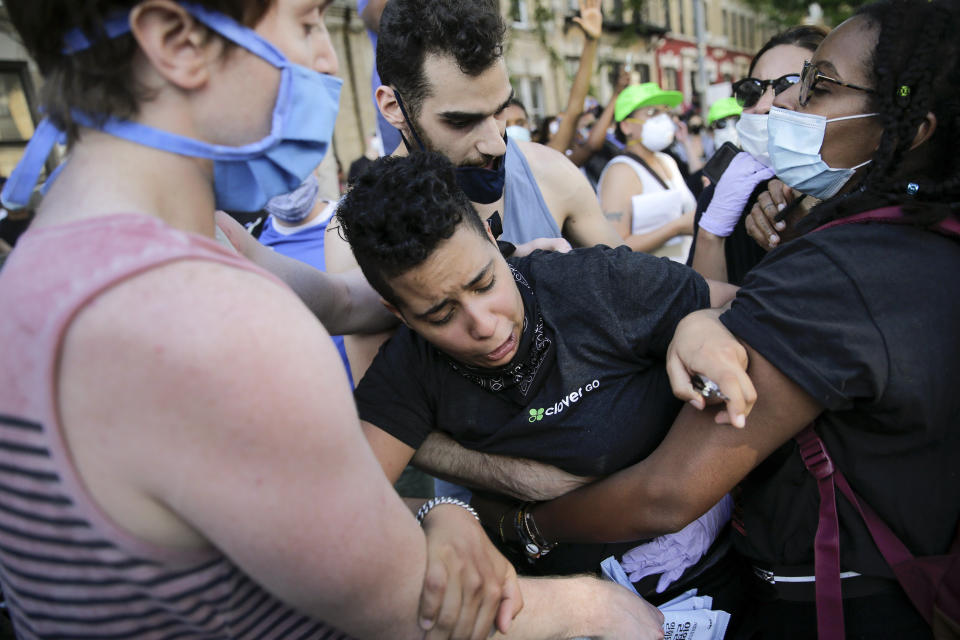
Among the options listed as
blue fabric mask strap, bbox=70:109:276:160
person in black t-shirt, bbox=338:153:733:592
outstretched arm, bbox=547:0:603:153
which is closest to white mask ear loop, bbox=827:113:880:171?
person in black t-shirt, bbox=338:153:733:592

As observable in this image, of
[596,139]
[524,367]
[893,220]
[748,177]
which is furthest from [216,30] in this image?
[596,139]

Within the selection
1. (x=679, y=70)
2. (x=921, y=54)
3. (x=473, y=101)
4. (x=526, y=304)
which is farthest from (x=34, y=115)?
(x=679, y=70)

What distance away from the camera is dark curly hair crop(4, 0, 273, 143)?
983 millimetres

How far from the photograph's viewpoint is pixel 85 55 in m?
1.02

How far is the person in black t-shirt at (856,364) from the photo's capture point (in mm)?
1442

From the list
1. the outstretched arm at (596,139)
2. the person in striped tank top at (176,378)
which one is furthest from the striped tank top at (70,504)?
the outstretched arm at (596,139)

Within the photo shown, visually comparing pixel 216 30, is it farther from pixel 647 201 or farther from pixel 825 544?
pixel 647 201

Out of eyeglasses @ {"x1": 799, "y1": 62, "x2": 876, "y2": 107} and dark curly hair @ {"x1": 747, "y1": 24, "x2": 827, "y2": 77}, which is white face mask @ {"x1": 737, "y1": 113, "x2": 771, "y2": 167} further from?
eyeglasses @ {"x1": 799, "y1": 62, "x2": 876, "y2": 107}

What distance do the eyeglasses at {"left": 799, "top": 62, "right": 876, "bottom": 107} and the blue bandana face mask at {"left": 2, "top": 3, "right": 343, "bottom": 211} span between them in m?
1.36

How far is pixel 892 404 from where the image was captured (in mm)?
1429

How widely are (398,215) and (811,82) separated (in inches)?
48.7

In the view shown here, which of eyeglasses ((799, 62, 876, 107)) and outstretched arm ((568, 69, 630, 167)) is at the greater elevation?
eyeglasses ((799, 62, 876, 107))

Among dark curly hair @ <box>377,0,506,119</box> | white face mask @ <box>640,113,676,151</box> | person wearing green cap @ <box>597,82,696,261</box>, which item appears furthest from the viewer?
white face mask @ <box>640,113,676,151</box>

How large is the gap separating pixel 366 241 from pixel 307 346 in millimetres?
941
